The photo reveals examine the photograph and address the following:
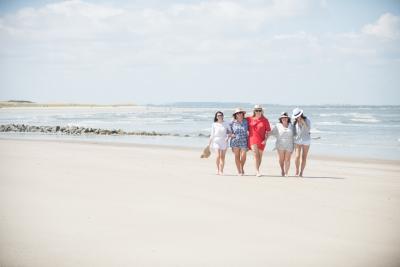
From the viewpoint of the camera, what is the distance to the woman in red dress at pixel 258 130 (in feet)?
37.2

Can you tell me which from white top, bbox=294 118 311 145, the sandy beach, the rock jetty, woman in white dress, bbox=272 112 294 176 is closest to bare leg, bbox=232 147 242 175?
the sandy beach

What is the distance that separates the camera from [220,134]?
1188 centimetres

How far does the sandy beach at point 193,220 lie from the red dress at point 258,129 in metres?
0.82

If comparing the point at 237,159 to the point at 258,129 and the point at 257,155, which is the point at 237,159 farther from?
the point at 258,129

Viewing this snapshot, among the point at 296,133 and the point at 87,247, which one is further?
the point at 296,133

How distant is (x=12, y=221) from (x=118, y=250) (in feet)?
6.23

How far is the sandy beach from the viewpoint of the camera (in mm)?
5309

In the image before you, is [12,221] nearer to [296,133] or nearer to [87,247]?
[87,247]

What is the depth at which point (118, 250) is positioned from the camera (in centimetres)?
543

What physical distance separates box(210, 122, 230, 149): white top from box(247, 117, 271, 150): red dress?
2.11ft

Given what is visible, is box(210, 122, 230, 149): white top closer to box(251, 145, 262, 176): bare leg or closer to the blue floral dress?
the blue floral dress

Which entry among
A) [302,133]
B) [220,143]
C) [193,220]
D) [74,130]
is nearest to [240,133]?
[220,143]

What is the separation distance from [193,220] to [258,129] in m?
5.04

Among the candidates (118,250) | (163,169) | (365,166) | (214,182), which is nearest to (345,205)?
(214,182)
